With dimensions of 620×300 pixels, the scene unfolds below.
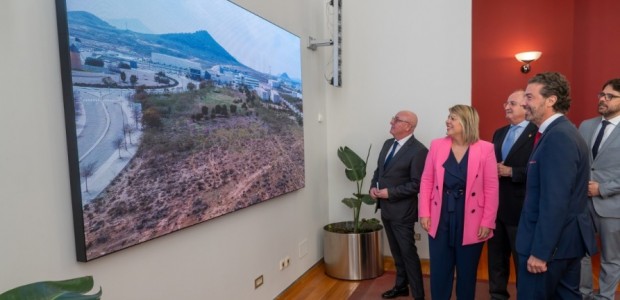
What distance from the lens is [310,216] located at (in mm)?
3939

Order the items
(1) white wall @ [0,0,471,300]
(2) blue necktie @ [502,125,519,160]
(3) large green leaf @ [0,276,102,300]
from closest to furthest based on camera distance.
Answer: (3) large green leaf @ [0,276,102,300]
(1) white wall @ [0,0,471,300]
(2) blue necktie @ [502,125,519,160]

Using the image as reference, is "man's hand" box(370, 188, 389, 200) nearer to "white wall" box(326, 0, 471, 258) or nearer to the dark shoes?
the dark shoes

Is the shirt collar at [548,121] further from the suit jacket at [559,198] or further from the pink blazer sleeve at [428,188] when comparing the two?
the pink blazer sleeve at [428,188]

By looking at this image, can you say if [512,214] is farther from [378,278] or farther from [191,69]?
[191,69]

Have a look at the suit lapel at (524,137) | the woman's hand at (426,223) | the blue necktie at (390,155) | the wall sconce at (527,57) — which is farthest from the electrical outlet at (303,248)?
the wall sconce at (527,57)

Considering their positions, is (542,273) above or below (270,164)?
below

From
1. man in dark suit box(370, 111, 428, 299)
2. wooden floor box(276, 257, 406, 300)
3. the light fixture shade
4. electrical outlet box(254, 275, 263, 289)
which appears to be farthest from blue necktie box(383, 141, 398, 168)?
the light fixture shade

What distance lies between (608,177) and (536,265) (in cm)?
133

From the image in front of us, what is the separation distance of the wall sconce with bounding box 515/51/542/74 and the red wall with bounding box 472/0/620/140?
0.08 metres

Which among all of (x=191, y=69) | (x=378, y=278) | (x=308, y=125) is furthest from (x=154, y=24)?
(x=378, y=278)

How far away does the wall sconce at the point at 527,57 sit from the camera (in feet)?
16.8

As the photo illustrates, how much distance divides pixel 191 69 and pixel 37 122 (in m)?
0.91

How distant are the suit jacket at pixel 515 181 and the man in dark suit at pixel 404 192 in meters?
0.60

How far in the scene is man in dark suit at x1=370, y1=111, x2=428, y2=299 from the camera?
125 inches
